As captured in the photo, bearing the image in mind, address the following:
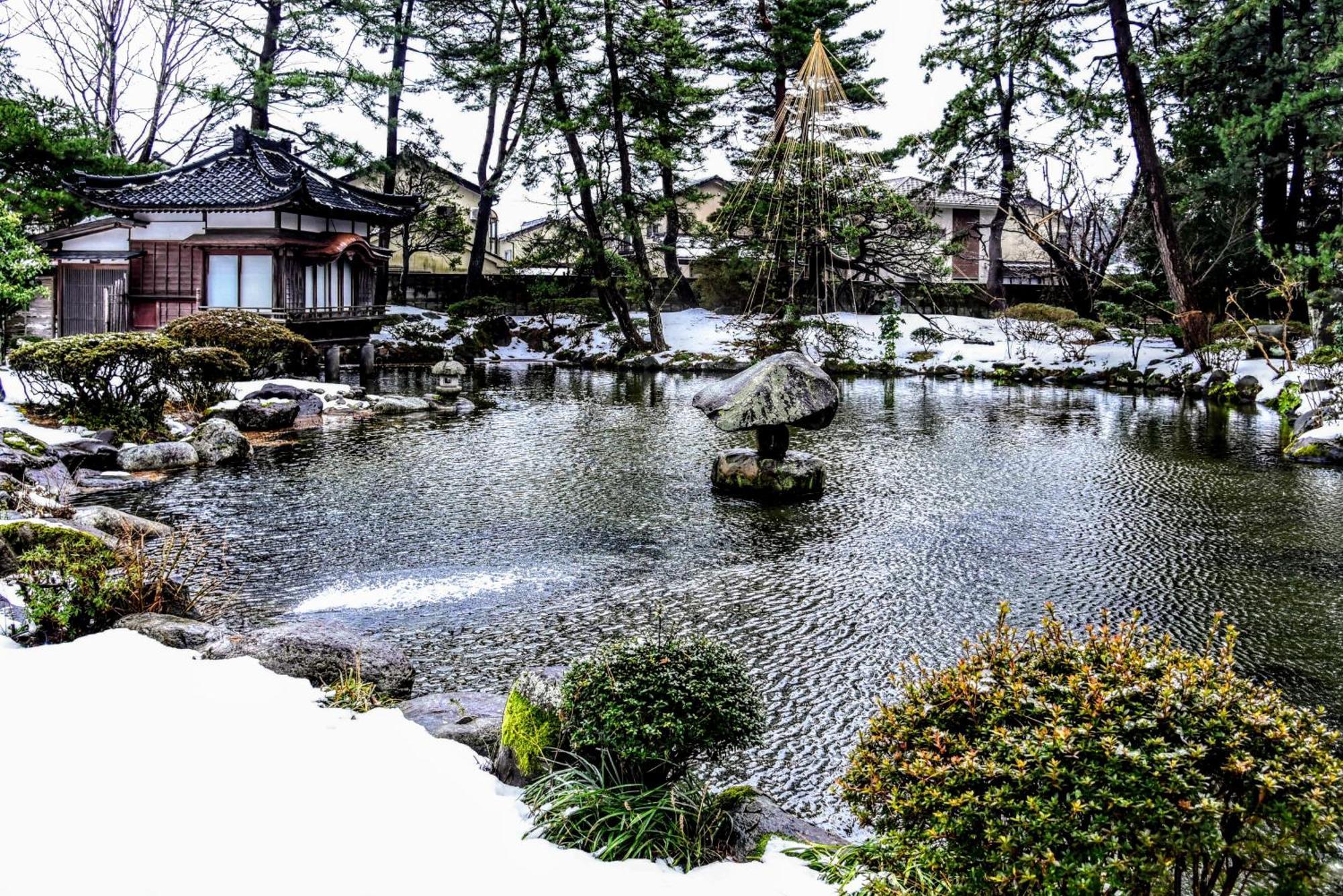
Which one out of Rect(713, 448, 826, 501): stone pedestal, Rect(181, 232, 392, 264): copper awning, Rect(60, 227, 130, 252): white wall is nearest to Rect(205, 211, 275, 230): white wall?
Rect(181, 232, 392, 264): copper awning

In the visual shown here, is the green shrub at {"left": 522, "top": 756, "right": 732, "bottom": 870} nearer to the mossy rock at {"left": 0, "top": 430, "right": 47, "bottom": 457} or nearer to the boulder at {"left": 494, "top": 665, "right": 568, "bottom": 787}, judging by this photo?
the boulder at {"left": 494, "top": 665, "right": 568, "bottom": 787}

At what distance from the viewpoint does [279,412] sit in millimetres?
17016

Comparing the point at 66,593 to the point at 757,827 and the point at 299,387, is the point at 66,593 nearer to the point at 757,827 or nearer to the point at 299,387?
the point at 757,827

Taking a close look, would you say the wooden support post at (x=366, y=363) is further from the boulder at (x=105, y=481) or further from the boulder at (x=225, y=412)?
the boulder at (x=105, y=481)

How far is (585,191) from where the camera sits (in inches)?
1206

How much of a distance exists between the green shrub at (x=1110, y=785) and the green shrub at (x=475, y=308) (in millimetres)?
33048

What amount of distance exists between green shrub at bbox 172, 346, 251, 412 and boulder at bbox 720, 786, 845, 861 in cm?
1406

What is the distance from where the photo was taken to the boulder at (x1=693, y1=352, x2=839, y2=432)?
1193 centimetres

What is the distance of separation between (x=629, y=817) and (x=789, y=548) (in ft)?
19.5

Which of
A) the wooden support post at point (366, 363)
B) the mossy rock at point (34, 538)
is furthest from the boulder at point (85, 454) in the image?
the wooden support post at point (366, 363)

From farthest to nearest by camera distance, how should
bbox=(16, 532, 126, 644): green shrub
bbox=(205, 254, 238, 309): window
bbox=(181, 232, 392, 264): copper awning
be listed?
1. bbox=(205, 254, 238, 309): window
2. bbox=(181, 232, 392, 264): copper awning
3. bbox=(16, 532, 126, 644): green shrub

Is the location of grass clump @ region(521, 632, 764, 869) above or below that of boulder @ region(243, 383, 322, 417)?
below

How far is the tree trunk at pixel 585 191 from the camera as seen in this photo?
2892 cm

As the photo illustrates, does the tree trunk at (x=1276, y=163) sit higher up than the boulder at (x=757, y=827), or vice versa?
the tree trunk at (x=1276, y=163)
